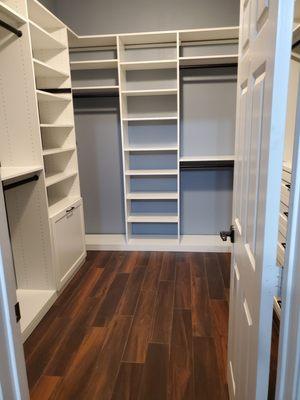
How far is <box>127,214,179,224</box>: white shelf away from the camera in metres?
3.61

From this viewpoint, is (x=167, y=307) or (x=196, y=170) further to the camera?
(x=196, y=170)

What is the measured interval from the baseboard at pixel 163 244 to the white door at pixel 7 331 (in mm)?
2807

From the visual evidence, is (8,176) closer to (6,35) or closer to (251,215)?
(6,35)

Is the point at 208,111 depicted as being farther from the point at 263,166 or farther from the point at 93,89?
the point at 263,166

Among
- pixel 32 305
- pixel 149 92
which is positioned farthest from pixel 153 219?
pixel 32 305

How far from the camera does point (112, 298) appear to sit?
2.70 metres

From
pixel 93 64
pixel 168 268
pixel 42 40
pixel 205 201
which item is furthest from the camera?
pixel 205 201

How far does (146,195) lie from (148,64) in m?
1.48

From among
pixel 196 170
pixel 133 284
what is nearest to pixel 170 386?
pixel 133 284

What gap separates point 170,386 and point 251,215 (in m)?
1.32

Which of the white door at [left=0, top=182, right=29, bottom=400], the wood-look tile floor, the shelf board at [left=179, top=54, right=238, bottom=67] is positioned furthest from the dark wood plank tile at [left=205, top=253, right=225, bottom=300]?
the shelf board at [left=179, top=54, right=238, bottom=67]

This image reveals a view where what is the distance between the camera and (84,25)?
3.54 meters

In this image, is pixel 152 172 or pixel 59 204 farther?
pixel 152 172

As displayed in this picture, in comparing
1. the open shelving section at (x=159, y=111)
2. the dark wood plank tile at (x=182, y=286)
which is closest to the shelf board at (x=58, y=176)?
the open shelving section at (x=159, y=111)
